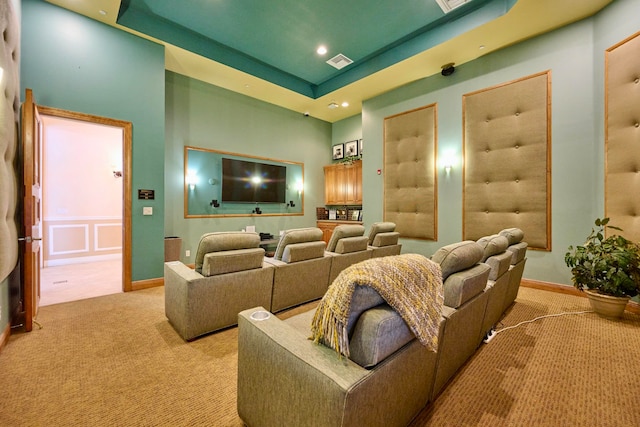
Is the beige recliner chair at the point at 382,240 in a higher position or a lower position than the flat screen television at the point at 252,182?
lower

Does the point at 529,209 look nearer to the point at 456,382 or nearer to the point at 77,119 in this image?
the point at 456,382

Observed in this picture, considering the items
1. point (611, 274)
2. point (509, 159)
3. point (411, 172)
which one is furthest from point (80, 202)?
point (611, 274)

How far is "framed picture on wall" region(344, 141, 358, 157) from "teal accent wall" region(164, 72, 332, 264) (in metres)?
0.63

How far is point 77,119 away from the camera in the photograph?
3.21 meters

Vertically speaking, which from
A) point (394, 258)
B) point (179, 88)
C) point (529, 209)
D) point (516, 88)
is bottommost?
point (394, 258)

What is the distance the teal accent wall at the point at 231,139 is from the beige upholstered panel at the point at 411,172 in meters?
2.24

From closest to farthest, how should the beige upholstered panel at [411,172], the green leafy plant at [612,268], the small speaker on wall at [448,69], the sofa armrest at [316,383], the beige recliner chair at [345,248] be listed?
the sofa armrest at [316,383]
the green leafy plant at [612,268]
the beige recliner chair at [345,248]
the small speaker on wall at [448,69]
the beige upholstered panel at [411,172]

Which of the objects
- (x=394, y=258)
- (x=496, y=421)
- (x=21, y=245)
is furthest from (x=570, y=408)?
(x=21, y=245)

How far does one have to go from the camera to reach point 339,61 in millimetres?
4719

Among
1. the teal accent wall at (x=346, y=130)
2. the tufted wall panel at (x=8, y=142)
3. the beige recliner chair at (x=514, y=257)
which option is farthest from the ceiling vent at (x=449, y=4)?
the tufted wall panel at (x=8, y=142)

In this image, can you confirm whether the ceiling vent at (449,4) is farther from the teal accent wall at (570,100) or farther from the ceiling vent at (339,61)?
the ceiling vent at (339,61)

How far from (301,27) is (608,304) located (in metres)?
5.03

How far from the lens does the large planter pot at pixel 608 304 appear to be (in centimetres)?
257

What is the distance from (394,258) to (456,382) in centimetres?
113
